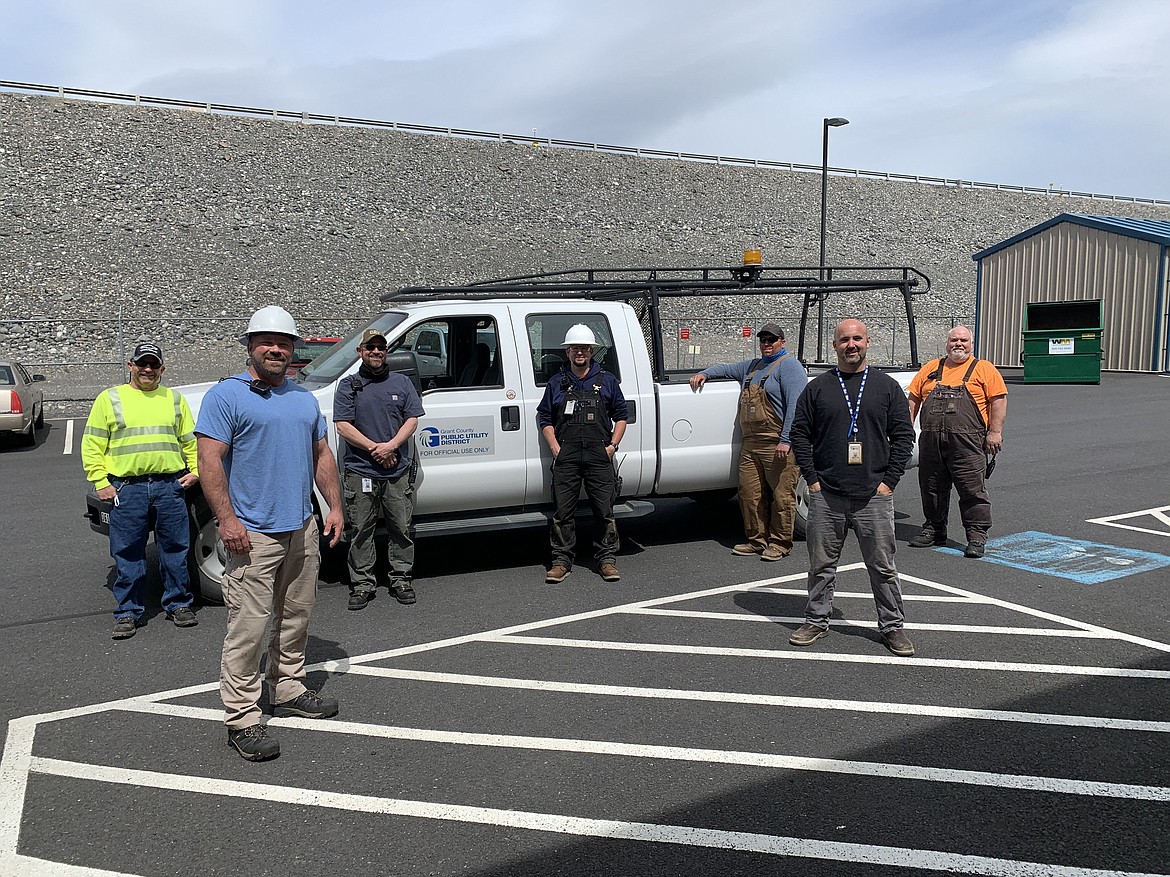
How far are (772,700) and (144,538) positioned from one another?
4.13 meters

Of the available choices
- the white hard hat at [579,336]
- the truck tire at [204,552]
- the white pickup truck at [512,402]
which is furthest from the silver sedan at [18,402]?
the white hard hat at [579,336]

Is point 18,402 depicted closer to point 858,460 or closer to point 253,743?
point 253,743

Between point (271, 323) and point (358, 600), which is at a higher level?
point (271, 323)

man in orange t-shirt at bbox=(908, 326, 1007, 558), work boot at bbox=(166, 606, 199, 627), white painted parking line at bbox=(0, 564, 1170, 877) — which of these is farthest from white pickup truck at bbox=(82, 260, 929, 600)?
man in orange t-shirt at bbox=(908, 326, 1007, 558)

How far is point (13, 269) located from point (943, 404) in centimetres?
4127

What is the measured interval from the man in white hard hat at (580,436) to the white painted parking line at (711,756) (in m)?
2.65

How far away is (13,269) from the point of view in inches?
1487

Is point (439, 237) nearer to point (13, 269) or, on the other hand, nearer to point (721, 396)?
point (13, 269)

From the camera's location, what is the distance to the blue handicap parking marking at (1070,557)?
693cm

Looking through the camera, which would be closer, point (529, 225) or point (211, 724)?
point (211, 724)

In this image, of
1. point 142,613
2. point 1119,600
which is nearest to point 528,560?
point 142,613

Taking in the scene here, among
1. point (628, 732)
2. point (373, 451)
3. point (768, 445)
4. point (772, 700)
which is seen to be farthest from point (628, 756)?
point (768, 445)

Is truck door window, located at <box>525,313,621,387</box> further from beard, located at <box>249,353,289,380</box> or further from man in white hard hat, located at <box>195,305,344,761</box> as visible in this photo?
beard, located at <box>249,353,289,380</box>

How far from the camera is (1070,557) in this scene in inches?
291
